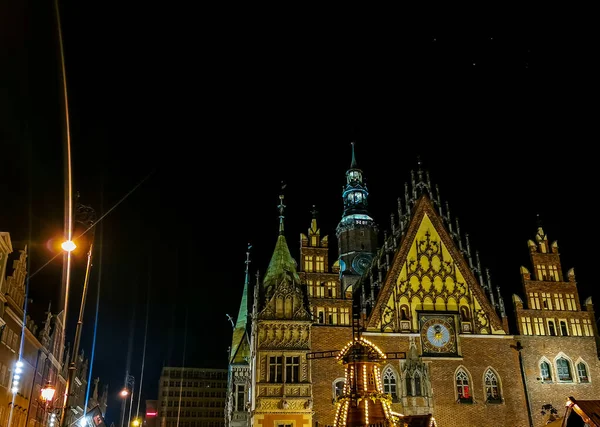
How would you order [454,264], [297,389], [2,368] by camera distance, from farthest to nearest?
[454,264] → [297,389] → [2,368]

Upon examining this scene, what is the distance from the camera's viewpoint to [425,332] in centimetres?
3875

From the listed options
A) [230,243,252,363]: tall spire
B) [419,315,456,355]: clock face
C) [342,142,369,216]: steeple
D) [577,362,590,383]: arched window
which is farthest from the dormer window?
[577,362,590,383]: arched window

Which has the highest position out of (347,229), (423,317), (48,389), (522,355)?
(347,229)

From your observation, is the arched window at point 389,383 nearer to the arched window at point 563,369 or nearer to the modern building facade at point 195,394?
the arched window at point 563,369

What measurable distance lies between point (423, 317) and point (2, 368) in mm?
25759

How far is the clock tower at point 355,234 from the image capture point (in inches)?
2136

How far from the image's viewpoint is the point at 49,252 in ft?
129

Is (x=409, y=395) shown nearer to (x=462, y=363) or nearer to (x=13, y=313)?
(x=462, y=363)

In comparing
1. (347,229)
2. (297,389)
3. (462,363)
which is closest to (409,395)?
(462,363)

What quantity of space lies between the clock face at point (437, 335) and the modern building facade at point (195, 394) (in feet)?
318

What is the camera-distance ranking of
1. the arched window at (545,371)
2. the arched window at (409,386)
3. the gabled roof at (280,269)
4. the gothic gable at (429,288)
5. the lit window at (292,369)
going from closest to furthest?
1. the lit window at (292,369)
2. the arched window at (409,386)
3. the arched window at (545,371)
4. the gabled roof at (280,269)
5. the gothic gable at (429,288)

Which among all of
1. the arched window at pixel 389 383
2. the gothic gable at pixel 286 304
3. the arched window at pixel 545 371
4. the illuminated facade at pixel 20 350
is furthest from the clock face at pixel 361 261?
the illuminated facade at pixel 20 350

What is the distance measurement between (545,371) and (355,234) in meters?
22.1

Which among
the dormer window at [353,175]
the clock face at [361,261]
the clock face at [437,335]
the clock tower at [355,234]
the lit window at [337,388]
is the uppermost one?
the dormer window at [353,175]
